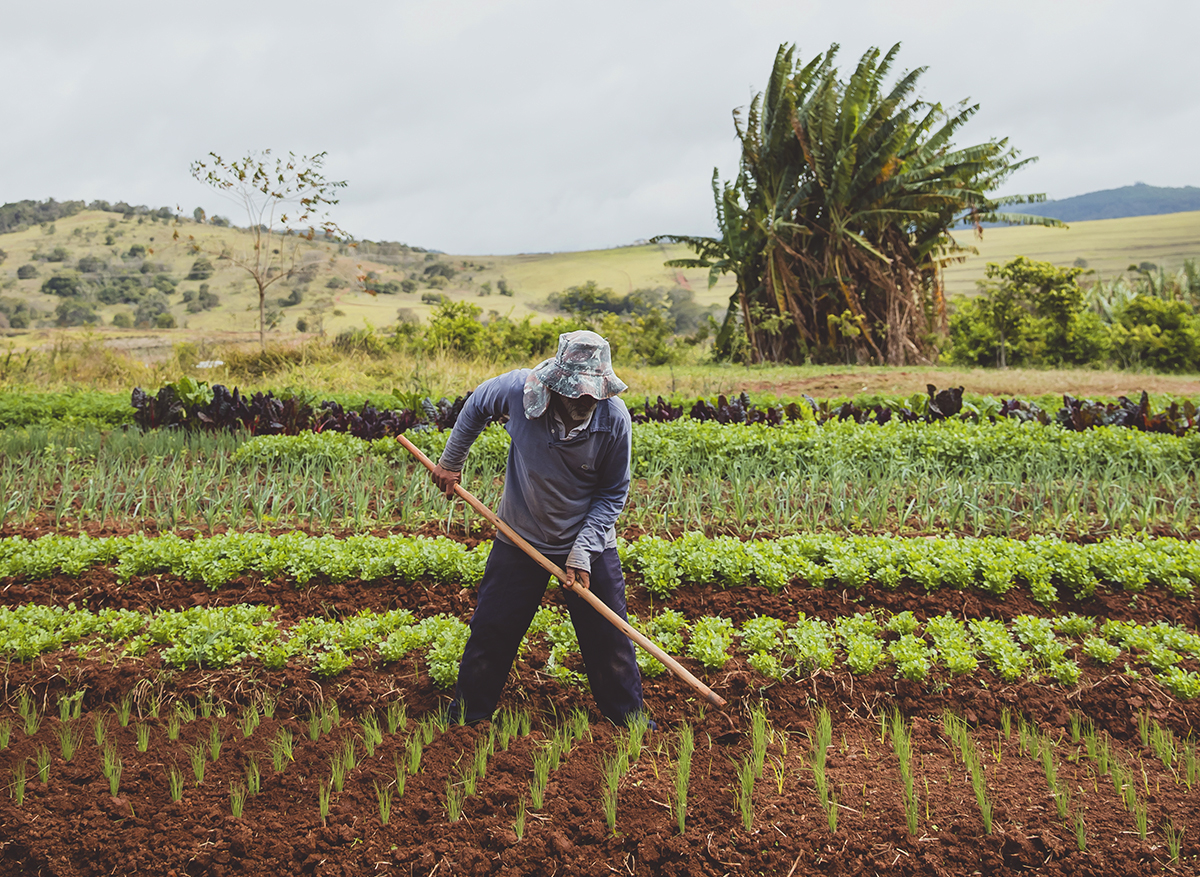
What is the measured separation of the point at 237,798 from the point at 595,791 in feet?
4.44

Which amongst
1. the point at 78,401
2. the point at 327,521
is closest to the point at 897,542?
the point at 327,521

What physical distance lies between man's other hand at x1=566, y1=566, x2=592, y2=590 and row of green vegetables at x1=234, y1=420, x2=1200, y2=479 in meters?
3.96

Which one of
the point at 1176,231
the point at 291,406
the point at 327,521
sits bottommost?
the point at 327,521

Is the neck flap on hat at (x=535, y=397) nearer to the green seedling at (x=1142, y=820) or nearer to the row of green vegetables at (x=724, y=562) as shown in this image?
the row of green vegetables at (x=724, y=562)

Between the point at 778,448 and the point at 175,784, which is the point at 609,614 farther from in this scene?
the point at 778,448

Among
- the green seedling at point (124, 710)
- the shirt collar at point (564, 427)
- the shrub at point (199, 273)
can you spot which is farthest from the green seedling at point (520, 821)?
the shrub at point (199, 273)

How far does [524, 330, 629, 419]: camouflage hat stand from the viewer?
9.98ft

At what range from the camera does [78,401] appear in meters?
11.1

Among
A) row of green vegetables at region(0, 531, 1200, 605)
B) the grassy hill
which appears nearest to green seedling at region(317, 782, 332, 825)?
row of green vegetables at region(0, 531, 1200, 605)

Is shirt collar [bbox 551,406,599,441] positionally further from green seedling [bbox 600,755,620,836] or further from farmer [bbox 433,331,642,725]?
green seedling [bbox 600,755,620,836]

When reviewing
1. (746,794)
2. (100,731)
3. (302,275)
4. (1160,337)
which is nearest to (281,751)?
(100,731)

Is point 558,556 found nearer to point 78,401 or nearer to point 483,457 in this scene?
point 483,457

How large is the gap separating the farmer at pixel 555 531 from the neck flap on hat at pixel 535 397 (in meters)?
0.02

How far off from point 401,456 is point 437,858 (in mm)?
5244
